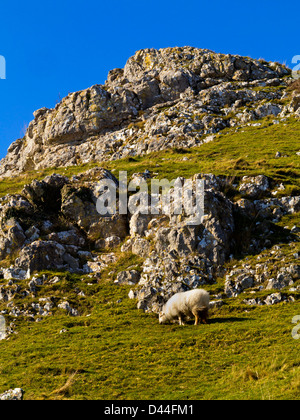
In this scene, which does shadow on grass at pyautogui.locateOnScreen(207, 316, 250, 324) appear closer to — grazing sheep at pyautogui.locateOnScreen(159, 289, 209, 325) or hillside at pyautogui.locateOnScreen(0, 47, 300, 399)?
hillside at pyautogui.locateOnScreen(0, 47, 300, 399)

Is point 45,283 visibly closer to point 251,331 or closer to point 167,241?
point 167,241

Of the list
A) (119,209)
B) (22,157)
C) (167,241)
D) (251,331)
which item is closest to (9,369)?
(251,331)

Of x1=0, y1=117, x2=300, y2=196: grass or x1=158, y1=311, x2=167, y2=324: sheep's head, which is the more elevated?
x1=0, y1=117, x2=300, y2=196: grass

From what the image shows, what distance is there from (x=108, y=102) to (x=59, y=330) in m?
58.4

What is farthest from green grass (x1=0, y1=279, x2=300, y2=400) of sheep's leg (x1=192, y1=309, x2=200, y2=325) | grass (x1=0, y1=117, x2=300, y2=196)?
grass (x1=0, y1=117, x2=300, y2=196)

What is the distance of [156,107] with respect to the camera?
70.8 m

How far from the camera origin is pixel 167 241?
26297 mm

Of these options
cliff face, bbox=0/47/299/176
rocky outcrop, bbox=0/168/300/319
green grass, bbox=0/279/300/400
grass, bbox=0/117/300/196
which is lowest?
green grass, bbox=0/279/300/400

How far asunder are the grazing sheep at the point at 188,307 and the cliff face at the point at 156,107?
40448 millimetres

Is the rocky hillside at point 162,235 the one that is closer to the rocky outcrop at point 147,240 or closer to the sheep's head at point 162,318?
the rocky outcrop at point 147,240

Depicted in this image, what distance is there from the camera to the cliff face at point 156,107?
6131 cm

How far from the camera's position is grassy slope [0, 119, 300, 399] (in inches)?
469

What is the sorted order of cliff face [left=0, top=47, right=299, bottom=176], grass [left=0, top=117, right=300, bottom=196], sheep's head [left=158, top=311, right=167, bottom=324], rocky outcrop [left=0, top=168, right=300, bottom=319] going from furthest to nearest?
cliff face [left=0, top=47, right=299, bottom=176] < grass [left=0, top=117, right=300, bottom=196] < rocky outcrop [left=0, top=168, right=300, bottom=319] < sheep's head [left=158, top=311, right=167, bottom=324]

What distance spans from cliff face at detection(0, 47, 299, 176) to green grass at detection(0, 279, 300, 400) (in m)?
40.9
